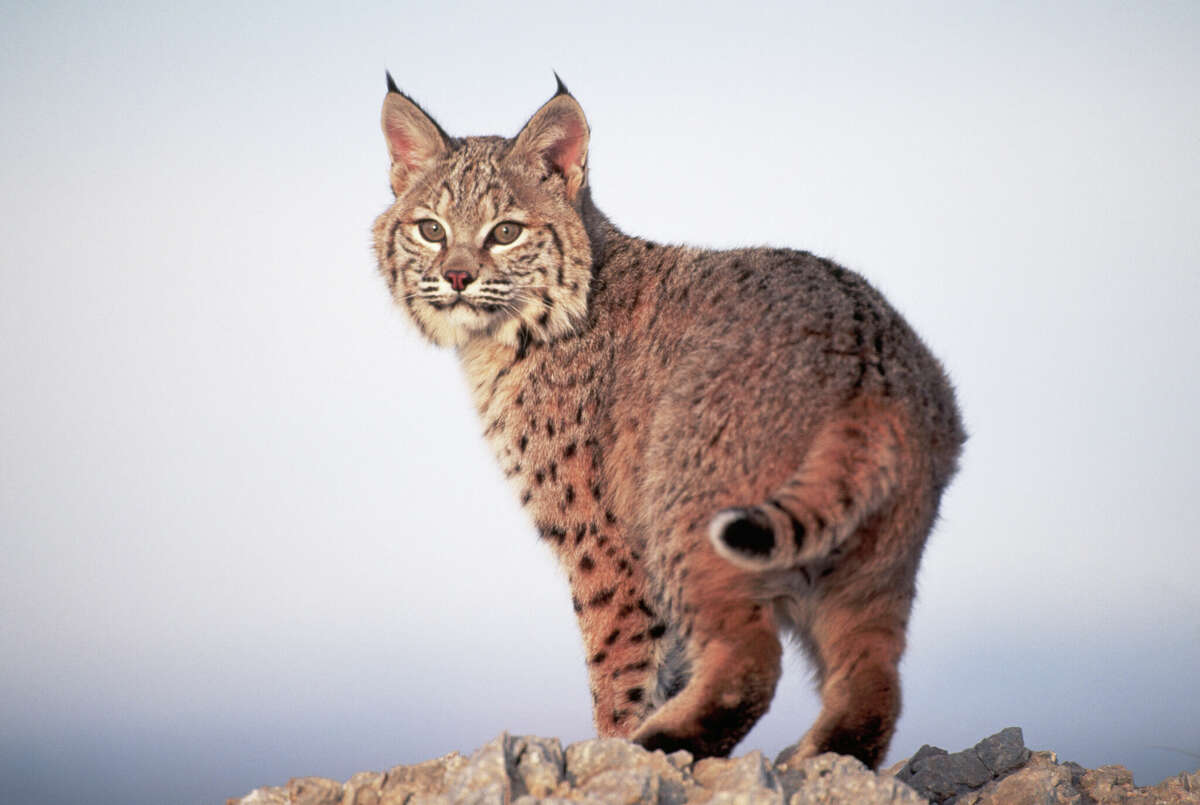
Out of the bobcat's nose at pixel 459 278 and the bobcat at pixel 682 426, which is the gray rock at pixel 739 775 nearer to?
the bobcat at pixel 682 426

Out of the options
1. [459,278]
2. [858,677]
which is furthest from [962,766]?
[459,278]

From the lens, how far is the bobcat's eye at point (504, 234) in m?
7.19

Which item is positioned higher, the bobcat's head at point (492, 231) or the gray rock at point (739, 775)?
the bobcat's head at point (492, 231)

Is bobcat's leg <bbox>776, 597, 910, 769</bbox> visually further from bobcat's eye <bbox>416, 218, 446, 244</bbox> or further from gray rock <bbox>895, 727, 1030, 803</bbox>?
bobcat's eye <bbox>416, 218, 446, 244</bbox>

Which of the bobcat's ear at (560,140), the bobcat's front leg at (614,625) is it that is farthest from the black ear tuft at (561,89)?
the bobcat's front leg at (614,625)

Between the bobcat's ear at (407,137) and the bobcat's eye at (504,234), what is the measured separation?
0.77 metres

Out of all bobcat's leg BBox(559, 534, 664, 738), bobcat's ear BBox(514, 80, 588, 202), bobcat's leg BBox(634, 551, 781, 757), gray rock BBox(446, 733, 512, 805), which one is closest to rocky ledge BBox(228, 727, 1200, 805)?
gray rock BBox(446, 733, 512, 805)

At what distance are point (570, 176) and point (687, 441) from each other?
2.38 meters

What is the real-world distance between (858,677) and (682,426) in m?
1.38

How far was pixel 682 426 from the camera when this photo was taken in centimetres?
590

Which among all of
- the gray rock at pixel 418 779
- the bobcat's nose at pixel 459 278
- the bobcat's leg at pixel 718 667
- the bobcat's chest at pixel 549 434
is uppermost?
the bobcat's nose at pixel 459 278

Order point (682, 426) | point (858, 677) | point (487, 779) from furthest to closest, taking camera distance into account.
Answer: point (682, 426)
point (858, 677)
point (487, 779)

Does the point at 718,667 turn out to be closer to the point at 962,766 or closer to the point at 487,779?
the point at 487,779

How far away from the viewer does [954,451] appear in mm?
6004
